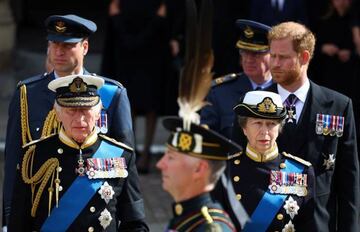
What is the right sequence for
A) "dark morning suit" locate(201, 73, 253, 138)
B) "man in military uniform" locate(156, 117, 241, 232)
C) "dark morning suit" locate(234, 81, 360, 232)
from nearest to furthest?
"man in military uniform" locate(156, 117, 241, 232) → "dark morning suit" locate(234, 81, 360, 232) → "dark morning suit" locate(201, 73, 253, 138)

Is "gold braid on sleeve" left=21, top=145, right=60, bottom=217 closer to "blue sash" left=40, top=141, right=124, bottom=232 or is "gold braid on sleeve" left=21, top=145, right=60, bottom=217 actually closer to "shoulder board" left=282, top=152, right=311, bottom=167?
"blue sash" left=40, top=141, right=124, bottom=232

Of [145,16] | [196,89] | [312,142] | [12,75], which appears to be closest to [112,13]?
[145,16]

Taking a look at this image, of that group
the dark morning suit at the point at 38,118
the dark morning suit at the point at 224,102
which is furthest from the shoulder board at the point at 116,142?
the dark morning suit at the point at 224,102

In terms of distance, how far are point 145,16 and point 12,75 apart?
3.15m

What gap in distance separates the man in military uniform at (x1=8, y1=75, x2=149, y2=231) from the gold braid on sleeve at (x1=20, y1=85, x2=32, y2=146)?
1.89 ft

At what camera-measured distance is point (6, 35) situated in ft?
41.0

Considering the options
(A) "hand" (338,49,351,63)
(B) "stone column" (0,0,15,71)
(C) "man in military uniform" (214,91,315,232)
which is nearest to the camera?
(C) "man in military uniform" (214,91,315,232)

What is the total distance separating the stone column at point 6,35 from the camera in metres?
12.4

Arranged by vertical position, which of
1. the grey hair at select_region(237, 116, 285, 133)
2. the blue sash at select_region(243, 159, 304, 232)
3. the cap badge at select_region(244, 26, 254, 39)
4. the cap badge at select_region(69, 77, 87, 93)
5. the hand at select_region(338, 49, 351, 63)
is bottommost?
the hand at select_region(338, 49, 351, 63)

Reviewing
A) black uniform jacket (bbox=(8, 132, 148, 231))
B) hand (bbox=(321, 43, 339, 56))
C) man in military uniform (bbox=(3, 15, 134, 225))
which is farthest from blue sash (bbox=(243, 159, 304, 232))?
hand (bbox=(321, 43, 339, 56))

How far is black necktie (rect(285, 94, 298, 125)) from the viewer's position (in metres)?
5.99

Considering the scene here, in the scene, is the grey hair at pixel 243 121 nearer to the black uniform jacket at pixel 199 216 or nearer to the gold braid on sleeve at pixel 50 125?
the gold braid on sleeve at pixel 50 125

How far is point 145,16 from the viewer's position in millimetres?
9930

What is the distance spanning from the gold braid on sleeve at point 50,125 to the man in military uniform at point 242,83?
116 centimetres
